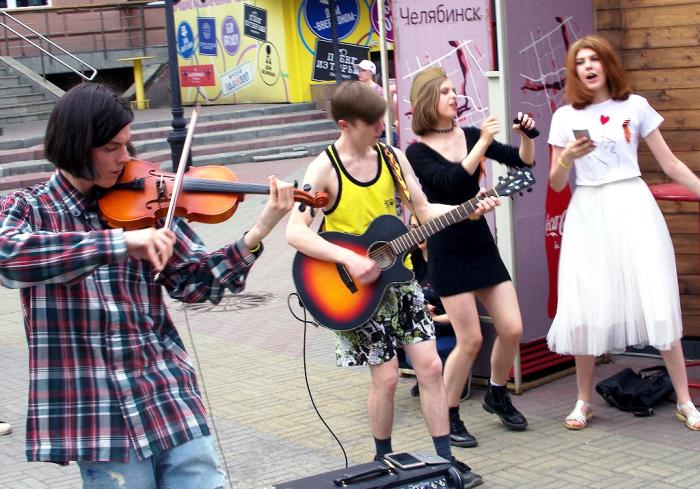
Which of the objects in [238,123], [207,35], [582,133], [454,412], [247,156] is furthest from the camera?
[207,35]

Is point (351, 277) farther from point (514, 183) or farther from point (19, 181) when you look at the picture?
point (19, 181)

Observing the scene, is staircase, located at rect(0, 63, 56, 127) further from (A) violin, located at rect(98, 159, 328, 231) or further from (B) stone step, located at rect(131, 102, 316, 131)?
(A) violin, located at rect(98, 159, 328, 231)

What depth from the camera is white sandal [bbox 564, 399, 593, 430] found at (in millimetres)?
5637

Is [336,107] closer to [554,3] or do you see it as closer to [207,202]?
[207,202]

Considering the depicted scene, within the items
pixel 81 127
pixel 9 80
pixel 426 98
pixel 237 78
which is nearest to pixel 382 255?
pixel 426 98

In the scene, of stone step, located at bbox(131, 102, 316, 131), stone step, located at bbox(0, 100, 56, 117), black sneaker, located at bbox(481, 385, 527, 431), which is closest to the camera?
black sneaker, located at bbox(481, 385, 527, 431)

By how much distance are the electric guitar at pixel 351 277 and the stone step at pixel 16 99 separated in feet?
62.1

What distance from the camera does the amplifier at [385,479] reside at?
3.38 metres

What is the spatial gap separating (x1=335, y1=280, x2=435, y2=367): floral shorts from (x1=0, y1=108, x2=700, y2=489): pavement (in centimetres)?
58

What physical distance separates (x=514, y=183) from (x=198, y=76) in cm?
2118

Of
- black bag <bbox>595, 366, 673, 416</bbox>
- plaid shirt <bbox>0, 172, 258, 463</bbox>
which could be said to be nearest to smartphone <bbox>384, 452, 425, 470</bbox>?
plaid shirt <bbox>0, 172, 258, 463</bbox>

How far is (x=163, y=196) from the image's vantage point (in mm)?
3080

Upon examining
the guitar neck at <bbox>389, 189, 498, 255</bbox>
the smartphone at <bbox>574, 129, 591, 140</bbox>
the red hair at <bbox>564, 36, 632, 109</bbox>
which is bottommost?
the guitar neck at <bbox>389, 189, 498, 255</bbox>

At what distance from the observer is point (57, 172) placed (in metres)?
2.99
